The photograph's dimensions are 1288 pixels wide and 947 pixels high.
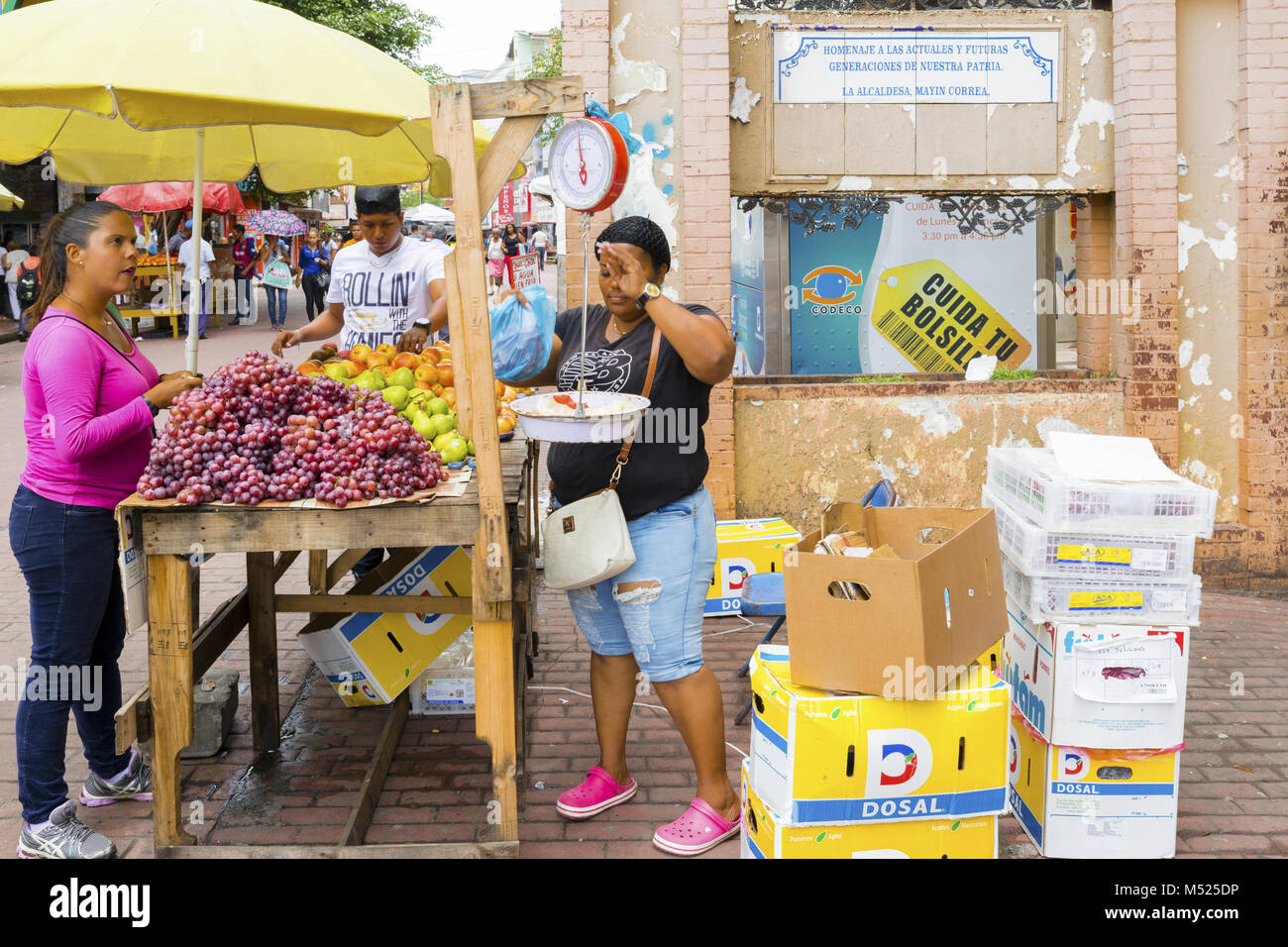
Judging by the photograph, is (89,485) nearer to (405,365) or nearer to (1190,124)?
(405,365)

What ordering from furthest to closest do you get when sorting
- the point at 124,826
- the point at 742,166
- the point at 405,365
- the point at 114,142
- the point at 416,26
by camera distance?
the point at 416,26 < the point at 742,166 < the point at 114,142 < the point at 405,365 < the point at 124,826

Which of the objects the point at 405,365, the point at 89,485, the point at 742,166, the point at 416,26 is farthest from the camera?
the point at 416,26

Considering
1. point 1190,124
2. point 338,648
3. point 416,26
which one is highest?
point 416,26

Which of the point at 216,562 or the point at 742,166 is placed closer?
the point at 742,166

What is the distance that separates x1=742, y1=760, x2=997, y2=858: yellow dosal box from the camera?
3.30 metres

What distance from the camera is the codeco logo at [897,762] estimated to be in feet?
10.7

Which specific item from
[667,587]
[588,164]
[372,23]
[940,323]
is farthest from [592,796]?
[372,23]

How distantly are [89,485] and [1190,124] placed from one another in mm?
6460

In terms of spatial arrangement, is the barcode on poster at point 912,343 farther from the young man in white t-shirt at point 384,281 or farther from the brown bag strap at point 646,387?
the brown bag strap at point 646,387

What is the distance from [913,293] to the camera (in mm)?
8844

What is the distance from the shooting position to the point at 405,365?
4895 mm

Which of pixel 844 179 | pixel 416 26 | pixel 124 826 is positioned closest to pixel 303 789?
pixel 124 826

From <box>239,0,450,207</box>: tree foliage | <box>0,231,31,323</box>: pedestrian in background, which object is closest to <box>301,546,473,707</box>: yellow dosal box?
<box>0,231,31,323</box>: pedestrian in background

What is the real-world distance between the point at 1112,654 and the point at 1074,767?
392 millimetres
